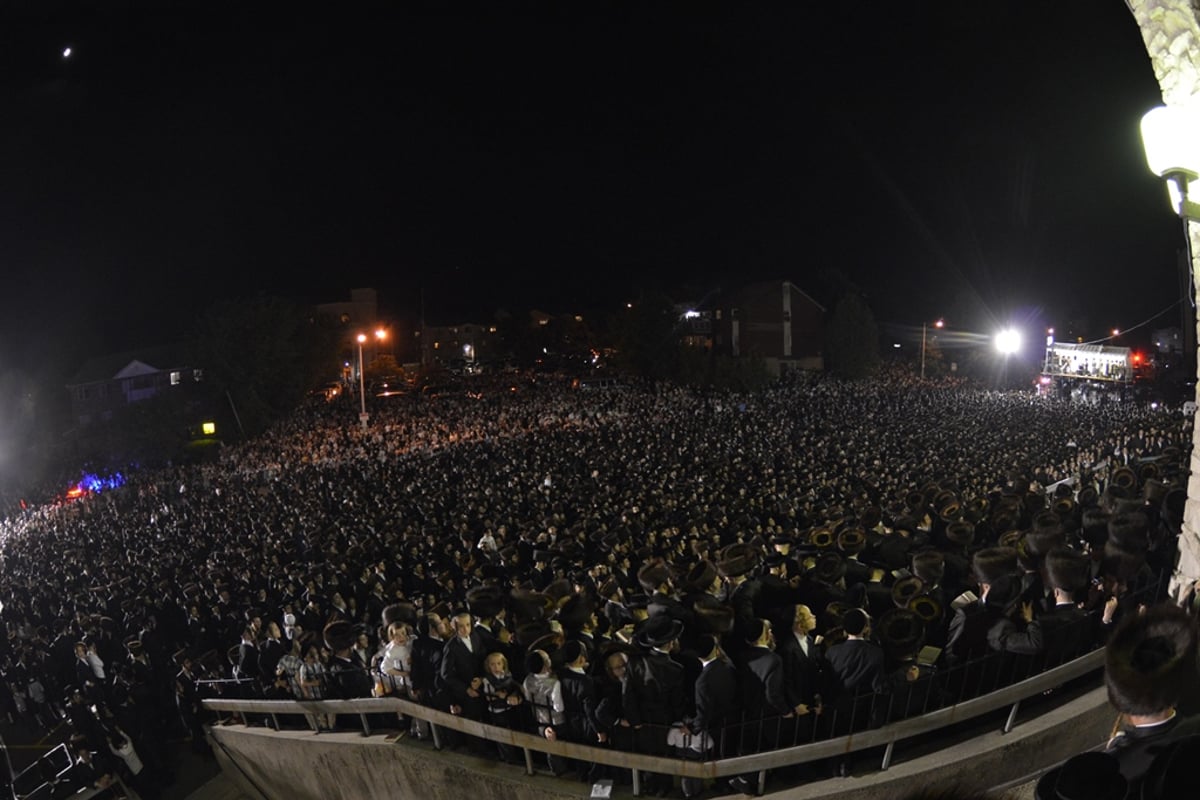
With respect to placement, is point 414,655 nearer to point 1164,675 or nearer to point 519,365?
point 1164,675

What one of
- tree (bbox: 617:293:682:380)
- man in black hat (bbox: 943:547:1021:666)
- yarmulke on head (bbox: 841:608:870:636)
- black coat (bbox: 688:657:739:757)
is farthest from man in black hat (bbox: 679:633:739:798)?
tree (bbox: 617:293:682:380)

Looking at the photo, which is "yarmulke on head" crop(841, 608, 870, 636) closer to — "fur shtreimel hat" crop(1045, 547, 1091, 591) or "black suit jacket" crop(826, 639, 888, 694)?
"black suit jacket" crop(826, 639, 888, 694)

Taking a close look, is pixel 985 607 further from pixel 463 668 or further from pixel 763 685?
pixel 463 668

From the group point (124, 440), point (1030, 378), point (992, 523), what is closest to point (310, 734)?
point (992, 523)

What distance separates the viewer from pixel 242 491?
1838cm

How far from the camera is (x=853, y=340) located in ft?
144

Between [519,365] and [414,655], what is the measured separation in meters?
61.0

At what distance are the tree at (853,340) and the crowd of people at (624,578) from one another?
23.3 meters

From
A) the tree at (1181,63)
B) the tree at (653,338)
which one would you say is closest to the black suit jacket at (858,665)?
the tree at (1181,63)

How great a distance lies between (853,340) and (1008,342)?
35.8 ft

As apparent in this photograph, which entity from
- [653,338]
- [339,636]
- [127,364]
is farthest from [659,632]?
[127,364]

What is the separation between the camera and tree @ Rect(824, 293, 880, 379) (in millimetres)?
43906

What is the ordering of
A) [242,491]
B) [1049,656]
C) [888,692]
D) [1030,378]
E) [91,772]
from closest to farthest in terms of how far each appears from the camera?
1. [888,692]
2. [1049,656]
3. [91,772]
4. [242,491]
5. [1030,378]

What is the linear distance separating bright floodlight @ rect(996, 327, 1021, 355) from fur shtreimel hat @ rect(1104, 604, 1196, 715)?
49320 millimetres
